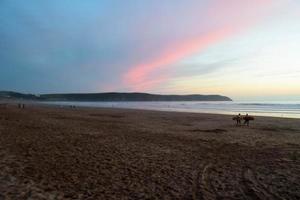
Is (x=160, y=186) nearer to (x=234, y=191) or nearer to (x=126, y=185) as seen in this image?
(x=126, y=185)

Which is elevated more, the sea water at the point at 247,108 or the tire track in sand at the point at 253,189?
the sea water at the point at 247,108

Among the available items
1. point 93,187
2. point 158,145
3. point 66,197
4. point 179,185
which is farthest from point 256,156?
point 66,197

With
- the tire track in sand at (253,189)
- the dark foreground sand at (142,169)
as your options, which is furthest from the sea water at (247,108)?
the tire track in sand at (253,189)

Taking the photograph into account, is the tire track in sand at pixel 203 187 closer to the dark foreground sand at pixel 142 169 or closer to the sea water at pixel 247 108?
the dark foreground sand at pixel 142 169

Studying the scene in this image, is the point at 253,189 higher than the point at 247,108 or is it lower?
lower

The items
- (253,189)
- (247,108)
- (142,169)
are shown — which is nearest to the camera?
(253,189)

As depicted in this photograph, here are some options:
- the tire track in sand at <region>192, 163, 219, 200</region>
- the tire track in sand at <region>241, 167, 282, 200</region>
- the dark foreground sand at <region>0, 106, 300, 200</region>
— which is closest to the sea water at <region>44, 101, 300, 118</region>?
the dark foreground sand at <region>0, 106, 300, 200</region>

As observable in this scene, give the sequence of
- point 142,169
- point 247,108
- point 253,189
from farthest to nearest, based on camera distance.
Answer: point 247,108, point 142,169, point 253,189

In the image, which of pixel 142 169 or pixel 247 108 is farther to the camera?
pixel 247 108

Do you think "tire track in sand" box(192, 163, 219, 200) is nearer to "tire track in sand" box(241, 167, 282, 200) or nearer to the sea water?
"tire track in sand" box(241, 167, 282, 200)

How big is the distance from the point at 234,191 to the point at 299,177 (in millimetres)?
2459

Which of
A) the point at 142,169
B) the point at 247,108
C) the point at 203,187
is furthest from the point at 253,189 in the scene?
the point at 247,108

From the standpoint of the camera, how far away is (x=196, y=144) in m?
13.5

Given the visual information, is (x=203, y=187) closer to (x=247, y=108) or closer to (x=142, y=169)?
(x=142, y=169)
